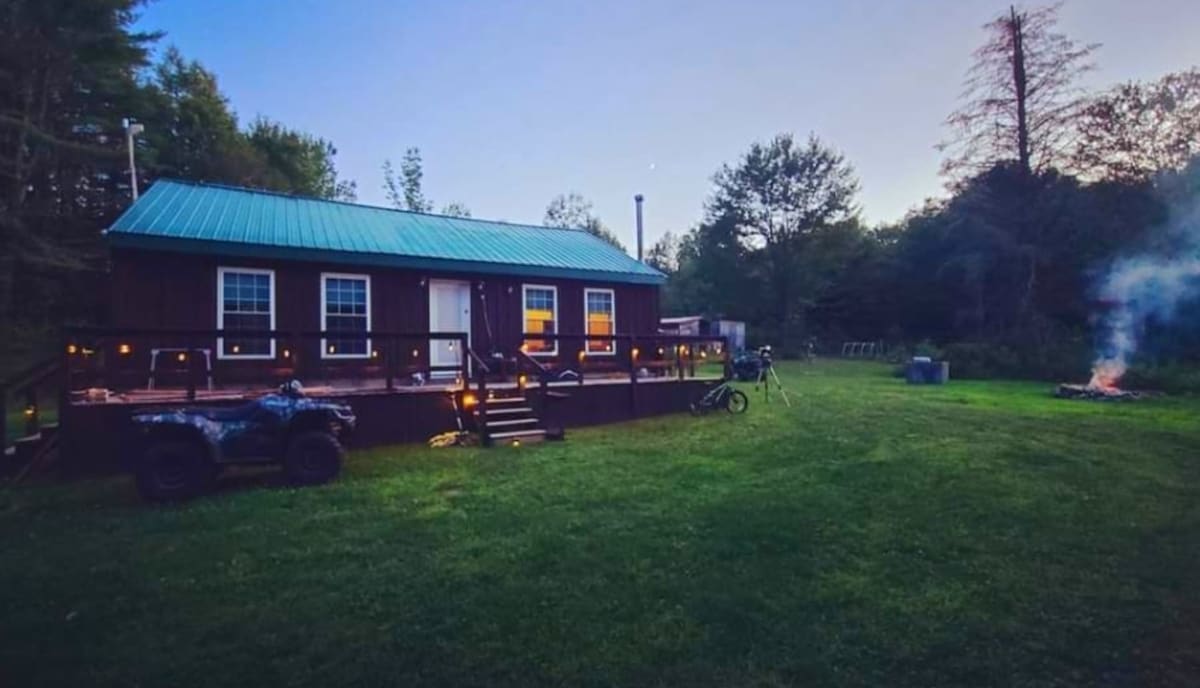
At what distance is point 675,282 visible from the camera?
4178 cm

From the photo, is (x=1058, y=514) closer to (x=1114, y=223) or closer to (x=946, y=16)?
(x=946, y=16)

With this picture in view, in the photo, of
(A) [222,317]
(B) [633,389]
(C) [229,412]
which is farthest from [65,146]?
(B) [633,389]

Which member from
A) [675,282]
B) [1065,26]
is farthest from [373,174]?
[1065,26]

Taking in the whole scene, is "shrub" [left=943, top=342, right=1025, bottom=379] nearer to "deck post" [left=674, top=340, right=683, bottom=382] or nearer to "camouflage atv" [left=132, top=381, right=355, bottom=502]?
"deck post" [left=674, top=340, right=683, bottom=382]

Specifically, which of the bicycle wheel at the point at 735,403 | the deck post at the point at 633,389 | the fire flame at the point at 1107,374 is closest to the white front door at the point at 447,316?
the deck post at the point at 633,389

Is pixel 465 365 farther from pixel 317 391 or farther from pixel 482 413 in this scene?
pixel 317 391

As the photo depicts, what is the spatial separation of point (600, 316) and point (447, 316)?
3.51 meters

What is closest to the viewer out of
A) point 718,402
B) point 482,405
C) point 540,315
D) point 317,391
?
point 317,391

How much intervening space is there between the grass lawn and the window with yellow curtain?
5.50 metres

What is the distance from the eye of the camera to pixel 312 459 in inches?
258

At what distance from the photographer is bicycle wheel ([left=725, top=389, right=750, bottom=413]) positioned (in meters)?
11.6

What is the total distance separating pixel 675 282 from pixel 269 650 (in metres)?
39.7

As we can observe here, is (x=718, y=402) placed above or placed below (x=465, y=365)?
below

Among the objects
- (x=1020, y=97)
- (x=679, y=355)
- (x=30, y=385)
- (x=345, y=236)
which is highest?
(x=1020, y=97)
